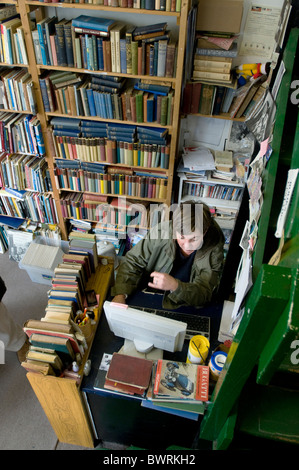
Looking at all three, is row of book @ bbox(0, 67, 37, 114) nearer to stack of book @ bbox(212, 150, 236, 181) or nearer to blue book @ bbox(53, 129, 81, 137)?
blue book @ bbox(53, 129, 81, 137)

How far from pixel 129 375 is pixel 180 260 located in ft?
2.74

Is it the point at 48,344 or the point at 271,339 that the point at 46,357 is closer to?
the point at 48,344

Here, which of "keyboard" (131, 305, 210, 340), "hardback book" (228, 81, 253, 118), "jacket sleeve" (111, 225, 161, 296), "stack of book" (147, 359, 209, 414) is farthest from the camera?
"hardback book" (228, 81, 253, 118)

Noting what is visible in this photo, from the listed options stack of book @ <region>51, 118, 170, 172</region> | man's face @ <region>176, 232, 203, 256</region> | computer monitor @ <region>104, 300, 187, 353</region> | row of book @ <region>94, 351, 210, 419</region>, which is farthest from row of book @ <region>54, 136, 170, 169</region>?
row of book @ <region>94, 351, 210, 419</region>

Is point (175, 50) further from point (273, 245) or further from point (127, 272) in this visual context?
point (273, 245)

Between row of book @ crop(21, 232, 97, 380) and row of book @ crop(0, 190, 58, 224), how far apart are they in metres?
1.53

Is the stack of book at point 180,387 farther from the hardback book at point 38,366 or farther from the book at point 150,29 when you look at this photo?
the book at point 150,29

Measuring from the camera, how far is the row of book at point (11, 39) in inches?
94.6

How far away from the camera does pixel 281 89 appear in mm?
1216

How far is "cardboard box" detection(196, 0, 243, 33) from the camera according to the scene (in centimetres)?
231

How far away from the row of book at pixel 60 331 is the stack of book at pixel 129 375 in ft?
0.70

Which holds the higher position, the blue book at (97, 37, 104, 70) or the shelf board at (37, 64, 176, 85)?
the blue book at (97, 37, 104, 70)

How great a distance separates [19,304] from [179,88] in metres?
2.41

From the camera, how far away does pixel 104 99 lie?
8.59 ft
